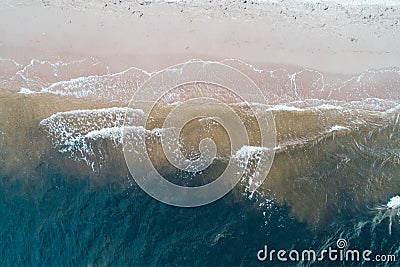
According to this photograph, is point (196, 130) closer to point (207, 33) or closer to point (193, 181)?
point (193, 181)

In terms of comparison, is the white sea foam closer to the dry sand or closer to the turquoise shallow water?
the turquoise shallow water

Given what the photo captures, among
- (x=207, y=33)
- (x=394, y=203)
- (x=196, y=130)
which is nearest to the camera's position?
(x=394, y=203)

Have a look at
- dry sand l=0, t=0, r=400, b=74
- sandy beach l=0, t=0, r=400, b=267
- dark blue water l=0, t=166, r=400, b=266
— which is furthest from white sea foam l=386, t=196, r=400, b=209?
dry sand l=0, t=0, r=400, b=74

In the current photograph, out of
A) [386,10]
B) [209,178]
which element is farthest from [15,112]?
[386,10]

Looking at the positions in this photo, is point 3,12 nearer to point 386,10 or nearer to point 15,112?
point 15,112

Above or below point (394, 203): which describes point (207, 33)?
above

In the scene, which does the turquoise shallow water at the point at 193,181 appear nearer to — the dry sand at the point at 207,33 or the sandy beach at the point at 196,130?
the sandy beach at the point at 196,130

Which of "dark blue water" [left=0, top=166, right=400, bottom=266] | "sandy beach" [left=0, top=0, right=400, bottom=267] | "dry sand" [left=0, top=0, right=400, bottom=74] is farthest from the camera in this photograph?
"dry sand" [left=0, top=0, right=400, bottom=74]

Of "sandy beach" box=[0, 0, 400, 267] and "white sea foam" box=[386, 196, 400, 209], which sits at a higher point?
"sandy beach" box=[0, 0, 400, 267]

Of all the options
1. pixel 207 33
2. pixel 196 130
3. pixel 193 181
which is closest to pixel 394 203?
pixel 193 181
